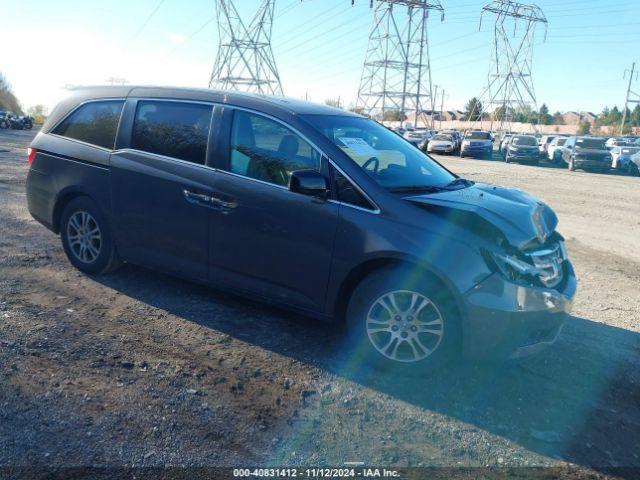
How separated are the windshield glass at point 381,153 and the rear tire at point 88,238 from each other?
2332 mm

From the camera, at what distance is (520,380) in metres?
3.87

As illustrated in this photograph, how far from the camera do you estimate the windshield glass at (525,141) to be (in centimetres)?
3212

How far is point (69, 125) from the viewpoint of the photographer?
18.4 ft

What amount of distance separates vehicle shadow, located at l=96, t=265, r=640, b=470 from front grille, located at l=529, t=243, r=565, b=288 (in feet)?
2.19

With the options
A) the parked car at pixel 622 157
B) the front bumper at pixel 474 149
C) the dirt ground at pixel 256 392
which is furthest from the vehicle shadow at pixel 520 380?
the front bumper at pixel 474 149

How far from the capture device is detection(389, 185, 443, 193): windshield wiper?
161 inches

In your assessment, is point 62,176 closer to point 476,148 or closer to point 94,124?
point 94,124

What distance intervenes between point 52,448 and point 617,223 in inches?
420

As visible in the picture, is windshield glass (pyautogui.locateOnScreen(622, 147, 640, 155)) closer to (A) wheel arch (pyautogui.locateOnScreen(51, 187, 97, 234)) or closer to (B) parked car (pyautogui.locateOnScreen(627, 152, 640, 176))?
(B) parked car (pyautogui.locateOnScreen(627, 152, 640, 176))

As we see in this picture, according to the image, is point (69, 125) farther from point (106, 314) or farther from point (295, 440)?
point (295, 440)

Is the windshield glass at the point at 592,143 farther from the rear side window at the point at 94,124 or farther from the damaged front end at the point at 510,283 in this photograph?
the rear side window at the point at 94,124

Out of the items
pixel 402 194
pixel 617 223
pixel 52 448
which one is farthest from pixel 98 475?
pixel 617 223

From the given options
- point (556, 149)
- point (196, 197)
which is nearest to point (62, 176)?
point (196, 197)

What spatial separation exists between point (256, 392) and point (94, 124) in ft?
10.8
